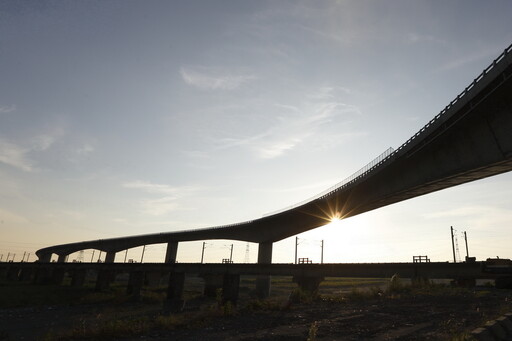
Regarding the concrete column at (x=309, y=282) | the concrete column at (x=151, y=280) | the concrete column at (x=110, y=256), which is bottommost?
the concrete column at (x=151, y=280)

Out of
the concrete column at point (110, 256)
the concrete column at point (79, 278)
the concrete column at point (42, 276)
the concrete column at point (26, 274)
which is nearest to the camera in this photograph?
the concrete column at point (79, 278)

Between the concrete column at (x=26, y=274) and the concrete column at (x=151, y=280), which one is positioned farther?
the concrete column at (x=26, y=274)

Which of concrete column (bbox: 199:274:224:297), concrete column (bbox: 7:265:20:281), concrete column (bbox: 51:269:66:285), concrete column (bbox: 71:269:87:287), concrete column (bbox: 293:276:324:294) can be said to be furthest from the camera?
concrete column (bbox: 7:265:20:281)

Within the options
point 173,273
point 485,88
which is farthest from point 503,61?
point 173,273

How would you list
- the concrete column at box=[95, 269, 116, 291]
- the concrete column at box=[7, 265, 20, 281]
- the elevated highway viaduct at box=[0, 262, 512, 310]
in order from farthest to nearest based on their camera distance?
the concrete column at box=[7, 265, 20, 281]
the concrete column at box=[95, 269, 116, 291]
the elevated highway viaduct at box=[0, 262, 512, 310]

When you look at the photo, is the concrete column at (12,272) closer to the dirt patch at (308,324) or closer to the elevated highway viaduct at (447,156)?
the elevated highway viaduct at (447,156)

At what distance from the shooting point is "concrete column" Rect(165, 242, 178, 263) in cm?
9341

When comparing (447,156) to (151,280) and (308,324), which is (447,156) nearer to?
(308,324)

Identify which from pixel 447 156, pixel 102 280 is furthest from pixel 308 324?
pixel 102 280

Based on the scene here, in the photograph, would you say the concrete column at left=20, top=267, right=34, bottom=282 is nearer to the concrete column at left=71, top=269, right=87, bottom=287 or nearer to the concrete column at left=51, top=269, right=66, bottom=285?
the concrete column at left=51, top=269, right=66, bottom=285

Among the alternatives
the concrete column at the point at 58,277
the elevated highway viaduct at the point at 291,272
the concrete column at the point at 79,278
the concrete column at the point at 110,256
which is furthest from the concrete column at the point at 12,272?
the concrete column at the point at 79,278

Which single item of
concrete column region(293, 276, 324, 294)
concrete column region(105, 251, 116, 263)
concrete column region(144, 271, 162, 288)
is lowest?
→ concrete column region(144, 271, 162, 288)

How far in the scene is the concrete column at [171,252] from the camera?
93.4 m

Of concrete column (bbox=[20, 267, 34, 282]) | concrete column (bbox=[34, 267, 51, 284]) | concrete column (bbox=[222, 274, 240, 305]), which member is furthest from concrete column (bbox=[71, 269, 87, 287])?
concrete column (bbox=[222, 274, 240, 305])
